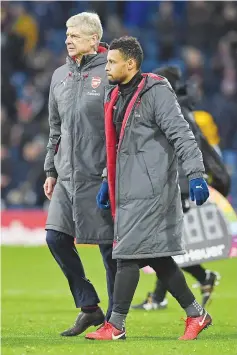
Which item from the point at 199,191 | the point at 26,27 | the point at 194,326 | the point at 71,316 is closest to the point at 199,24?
the point at 26,27

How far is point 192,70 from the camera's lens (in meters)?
21.5

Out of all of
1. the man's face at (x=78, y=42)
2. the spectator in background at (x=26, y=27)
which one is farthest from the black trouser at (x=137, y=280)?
the spectator in background at (x=26, y=27)

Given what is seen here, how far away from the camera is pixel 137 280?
306 inches

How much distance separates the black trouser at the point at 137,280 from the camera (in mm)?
7727

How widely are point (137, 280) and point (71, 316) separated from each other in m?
2.51

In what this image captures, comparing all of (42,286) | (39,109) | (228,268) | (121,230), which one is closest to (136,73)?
(121,230)

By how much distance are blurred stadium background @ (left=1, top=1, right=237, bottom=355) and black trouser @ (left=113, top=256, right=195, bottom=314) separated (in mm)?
1803

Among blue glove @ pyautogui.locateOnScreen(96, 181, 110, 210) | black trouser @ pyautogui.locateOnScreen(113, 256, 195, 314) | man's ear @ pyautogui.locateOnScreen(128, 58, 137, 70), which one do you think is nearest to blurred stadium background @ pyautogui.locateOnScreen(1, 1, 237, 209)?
blue glove @ pyautogui.locateOnScreen(96, 181, 110, 210)

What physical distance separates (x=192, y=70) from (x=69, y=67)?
43.6ft

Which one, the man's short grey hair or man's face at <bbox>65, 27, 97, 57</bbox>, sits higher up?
the man's short grey hair

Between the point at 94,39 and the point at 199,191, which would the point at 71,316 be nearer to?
the point at 94,39

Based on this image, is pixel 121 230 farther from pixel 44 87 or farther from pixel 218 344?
pixel 44 87

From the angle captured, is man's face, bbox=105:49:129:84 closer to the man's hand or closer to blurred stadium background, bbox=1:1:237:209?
the man's hand

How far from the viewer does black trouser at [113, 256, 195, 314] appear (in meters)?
7.73
